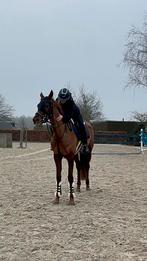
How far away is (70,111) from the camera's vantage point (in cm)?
1038

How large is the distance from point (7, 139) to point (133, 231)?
3642cm

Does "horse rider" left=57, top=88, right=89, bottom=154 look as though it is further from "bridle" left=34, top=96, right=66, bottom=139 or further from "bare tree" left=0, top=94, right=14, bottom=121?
"bare tree" left=0, top=94, right=14, bottom=121

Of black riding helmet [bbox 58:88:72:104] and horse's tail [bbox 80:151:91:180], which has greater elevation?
black riding helmet [bbox 58:88:72:104]


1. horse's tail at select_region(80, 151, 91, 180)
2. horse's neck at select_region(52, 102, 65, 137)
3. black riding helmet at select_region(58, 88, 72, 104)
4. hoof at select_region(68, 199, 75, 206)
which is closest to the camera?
hoof at select_region(68, 199, 75, 206)

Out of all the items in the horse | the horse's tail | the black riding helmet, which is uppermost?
the black riding helmet

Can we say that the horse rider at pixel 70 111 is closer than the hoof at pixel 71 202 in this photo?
No

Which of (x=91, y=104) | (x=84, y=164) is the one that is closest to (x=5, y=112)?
(x=91, y=104)

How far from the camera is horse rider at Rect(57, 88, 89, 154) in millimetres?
10117

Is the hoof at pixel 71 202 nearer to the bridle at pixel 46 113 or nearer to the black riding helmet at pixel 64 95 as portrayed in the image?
the bridle at pixel 46 113

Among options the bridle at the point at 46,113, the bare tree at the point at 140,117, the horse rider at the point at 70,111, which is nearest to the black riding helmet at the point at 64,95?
the horse rider at the point at 70,111

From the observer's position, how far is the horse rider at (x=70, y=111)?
398 inches

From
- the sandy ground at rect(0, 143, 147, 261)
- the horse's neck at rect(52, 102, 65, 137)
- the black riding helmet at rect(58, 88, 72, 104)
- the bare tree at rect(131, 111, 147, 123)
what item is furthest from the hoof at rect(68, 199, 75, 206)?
the bare tree at rect(131, 111, 147, 123)

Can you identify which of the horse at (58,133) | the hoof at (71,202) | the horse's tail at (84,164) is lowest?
the hoof at (71,202)

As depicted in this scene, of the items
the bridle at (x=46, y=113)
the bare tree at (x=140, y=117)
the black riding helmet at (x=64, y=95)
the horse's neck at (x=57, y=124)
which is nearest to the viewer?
the bridle at (x=46, y=113)
